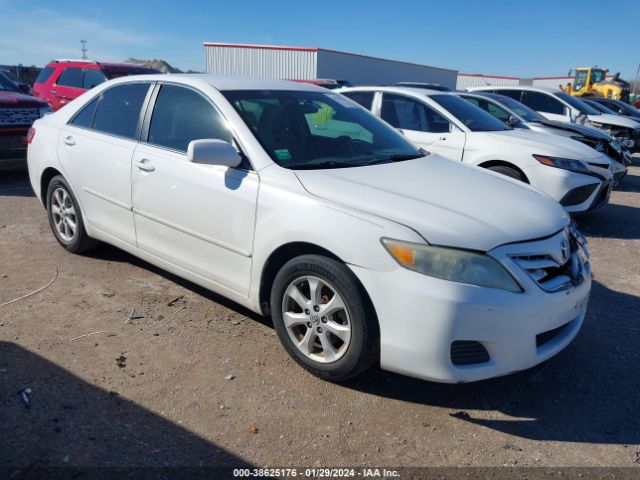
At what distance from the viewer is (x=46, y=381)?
309cm

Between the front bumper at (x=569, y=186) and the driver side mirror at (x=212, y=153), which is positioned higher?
the driver side mirror at (x=212, y=153)

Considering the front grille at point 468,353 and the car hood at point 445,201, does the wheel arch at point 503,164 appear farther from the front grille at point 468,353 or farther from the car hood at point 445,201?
the front grille at point 468,353

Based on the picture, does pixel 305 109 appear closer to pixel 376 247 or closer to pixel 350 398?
pixel 376 247

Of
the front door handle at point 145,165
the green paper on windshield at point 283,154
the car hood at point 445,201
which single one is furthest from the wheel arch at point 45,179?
the car hood at point 445,201

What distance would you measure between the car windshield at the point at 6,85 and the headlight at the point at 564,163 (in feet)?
26.8

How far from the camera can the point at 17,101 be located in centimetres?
804

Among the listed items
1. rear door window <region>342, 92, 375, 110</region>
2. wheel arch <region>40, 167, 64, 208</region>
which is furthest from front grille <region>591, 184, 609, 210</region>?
wheel arch <region>40, 167, 64, 208</region>

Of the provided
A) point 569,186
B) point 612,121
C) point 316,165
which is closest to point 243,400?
point 316,165

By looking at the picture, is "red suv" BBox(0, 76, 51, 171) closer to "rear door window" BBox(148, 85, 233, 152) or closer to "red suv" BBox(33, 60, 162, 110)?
"red suv" BBox(33, 60, 162, 110)

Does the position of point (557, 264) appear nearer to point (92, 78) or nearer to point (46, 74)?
point (92, 78)

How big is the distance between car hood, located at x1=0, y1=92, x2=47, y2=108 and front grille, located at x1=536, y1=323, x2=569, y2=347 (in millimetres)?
7908

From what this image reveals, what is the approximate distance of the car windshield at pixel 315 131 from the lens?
3.56 meters

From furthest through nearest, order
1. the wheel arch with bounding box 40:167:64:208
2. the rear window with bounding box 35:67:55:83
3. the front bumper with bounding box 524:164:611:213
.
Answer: the rear window with bounding box 35:67:55:83 → the front bumper with bounding box 524:164:611:213 → the wheel arch with bounding box 40:167:64:208

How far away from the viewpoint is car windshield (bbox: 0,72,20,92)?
899 cm
